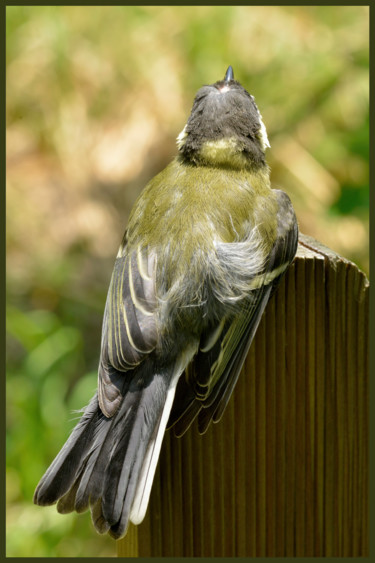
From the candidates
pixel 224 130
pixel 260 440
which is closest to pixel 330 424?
pixel 260 440

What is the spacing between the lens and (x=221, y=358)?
70.8 inches

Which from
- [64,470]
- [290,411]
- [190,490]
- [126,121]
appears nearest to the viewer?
[64,470]

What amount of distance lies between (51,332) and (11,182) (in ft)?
4.64

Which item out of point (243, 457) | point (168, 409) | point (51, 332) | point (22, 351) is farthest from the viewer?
point (22, 351)

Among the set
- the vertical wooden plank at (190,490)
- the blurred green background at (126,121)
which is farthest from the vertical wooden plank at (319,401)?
the blurred green background at (126,121)

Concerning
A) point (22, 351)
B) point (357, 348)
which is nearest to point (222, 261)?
point (357, 348)

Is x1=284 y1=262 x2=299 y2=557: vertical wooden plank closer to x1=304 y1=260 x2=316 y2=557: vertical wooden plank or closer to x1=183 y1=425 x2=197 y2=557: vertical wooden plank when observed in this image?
x1=304 y1=260 x2=316 y2=557: vertical wooden plank

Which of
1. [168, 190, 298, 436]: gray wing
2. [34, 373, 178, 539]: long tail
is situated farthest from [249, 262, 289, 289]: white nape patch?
[34, 373, 178, 539]: long tail

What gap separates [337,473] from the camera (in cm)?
195

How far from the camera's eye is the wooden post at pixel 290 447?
5.89 ft

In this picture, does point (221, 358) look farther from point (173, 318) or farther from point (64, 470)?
point (64, 470)

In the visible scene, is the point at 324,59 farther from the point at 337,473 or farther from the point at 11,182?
the point at 337,473

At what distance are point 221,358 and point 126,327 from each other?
0.80 feet

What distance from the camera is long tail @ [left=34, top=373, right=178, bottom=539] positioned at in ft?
5.19
